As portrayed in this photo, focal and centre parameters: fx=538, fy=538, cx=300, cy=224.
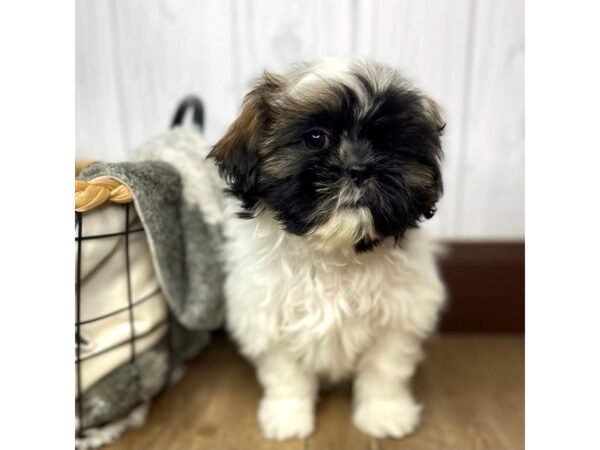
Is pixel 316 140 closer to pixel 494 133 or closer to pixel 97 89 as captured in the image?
pixel 97 89

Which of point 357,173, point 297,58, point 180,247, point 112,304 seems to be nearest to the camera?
point 357,173

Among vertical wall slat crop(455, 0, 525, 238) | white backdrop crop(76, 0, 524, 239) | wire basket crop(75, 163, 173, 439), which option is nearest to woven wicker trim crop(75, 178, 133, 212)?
wire basket crop(75, 163, 173, 439)

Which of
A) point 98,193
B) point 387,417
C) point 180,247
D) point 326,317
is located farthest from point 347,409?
point 98,193

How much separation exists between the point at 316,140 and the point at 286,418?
665 mm

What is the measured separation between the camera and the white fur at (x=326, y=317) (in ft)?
3.80

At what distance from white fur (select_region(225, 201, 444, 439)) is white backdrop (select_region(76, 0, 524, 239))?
1.76 ft

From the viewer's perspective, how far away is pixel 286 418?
1259 millimetres

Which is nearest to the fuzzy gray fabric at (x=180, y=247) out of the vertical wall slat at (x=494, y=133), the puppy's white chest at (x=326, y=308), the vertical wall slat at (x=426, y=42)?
the puppy's white chest at (x=326, y=308)

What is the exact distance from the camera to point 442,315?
1.79 m

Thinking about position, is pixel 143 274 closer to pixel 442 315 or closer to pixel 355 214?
pixel 355 214

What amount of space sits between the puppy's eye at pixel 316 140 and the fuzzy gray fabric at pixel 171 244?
0.41 metres

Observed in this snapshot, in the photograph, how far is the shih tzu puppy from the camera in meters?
0.97

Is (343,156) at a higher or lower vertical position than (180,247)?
higher
